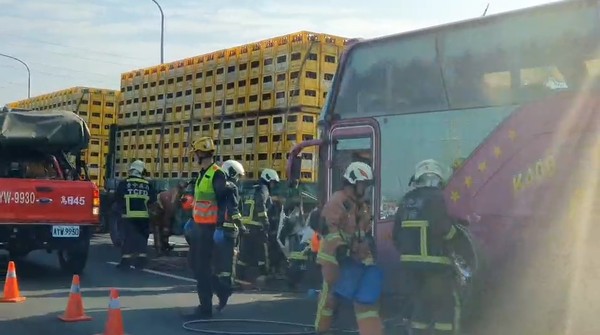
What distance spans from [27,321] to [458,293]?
4.48 meters

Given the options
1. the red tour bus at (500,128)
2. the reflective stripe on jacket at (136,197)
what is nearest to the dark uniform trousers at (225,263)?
the red tour bus at (500,128)

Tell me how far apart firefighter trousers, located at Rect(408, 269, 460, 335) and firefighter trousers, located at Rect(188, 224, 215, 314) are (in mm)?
2614

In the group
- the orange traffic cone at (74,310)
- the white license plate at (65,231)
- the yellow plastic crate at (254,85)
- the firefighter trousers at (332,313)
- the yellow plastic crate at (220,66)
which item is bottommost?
the orange traffic cone at (74,310)

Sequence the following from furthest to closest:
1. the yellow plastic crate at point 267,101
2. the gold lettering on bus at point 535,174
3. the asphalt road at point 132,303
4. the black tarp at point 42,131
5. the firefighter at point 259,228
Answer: the yellow plastic crate at point 267,101 → the black tarp at point 42,131 → the firefighter at point 259,228 → the asphalt road at point 132,303 → the gold lettering on bus at point 535,174

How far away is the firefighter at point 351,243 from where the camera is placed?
21.3ft

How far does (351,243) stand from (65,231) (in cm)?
634

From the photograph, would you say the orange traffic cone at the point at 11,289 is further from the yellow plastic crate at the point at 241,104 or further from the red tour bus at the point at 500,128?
the yellow plastic crate at the point at 241,104

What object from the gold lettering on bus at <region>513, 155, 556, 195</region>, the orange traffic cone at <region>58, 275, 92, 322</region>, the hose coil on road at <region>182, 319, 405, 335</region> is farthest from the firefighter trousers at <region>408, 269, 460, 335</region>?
the orange traffic cone at <region>58, 275, 92, 322</region>

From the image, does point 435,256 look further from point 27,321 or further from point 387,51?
point 27,321

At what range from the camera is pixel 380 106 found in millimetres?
8789

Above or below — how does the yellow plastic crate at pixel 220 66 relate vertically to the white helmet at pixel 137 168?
above

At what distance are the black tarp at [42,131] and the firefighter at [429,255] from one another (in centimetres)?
698

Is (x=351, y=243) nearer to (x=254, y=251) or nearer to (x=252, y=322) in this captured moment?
(x=252, y=322)

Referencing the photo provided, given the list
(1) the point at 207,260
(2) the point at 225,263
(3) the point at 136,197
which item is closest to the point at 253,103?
(3) the point at 136,197
